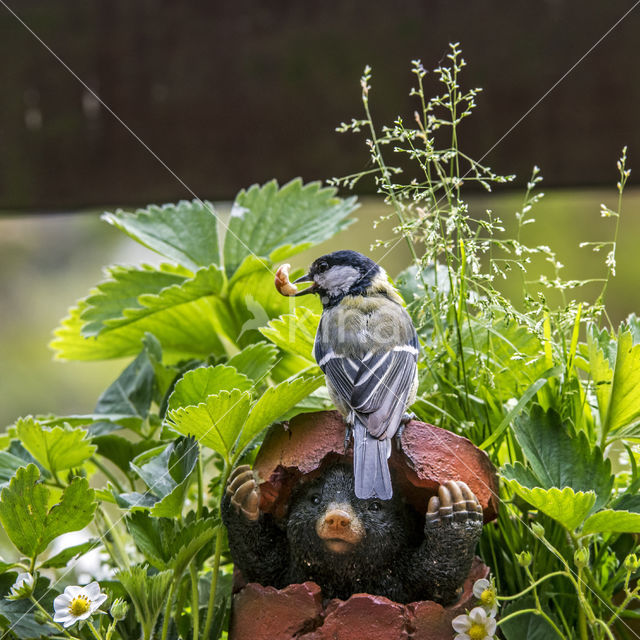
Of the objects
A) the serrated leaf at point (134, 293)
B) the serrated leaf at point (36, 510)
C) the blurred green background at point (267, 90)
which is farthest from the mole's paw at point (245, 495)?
the blurred green background at point (267, 90)

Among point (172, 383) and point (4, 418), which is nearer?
point (172, 383)

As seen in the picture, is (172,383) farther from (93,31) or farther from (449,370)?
(93,31)

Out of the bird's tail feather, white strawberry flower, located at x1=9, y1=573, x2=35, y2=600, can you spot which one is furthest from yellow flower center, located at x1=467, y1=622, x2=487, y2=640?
white strawberry flower, located at x1=9, y1=573, x2=35, y2=600

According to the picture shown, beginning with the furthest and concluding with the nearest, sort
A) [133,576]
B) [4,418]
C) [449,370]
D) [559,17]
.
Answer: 1. [4,418]
2. [559,17]
3. [449,370]
4. [133,576]

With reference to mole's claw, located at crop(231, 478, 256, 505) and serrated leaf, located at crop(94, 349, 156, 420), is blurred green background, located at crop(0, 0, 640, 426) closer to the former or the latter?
serrated leaf, located at crop(94, 349, 156, 420)

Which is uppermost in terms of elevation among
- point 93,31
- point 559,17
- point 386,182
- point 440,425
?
point 93,31

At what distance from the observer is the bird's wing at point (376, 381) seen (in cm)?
56

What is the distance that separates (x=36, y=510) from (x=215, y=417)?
15cm

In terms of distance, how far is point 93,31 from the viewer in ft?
3.34

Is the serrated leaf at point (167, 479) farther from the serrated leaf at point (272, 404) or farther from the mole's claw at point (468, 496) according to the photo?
the mole's claw at point (468, 496)

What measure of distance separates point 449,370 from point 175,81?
23.0 inches

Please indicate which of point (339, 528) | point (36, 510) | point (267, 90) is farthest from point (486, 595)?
point (267, 90)

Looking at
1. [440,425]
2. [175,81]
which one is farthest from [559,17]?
[440,425]

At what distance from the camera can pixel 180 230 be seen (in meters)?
0.85
